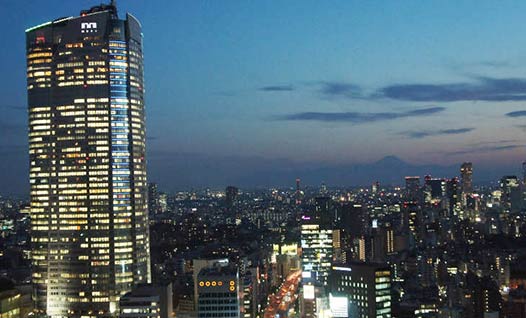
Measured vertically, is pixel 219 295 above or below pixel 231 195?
below

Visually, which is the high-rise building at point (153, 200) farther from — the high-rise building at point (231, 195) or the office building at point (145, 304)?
the office building at point (145, 304)

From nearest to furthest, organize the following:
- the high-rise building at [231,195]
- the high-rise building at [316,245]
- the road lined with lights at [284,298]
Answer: the road lined with lights at [284,298], the high-rise building at [316,245], the high-rise building at [231,195]

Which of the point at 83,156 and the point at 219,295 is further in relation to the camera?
the point at 83,156

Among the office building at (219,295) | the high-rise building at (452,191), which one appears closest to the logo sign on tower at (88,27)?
the office building at (219,295)

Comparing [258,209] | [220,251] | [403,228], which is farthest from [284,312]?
[258,209]

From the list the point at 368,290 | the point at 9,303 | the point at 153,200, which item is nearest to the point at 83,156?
the point at 9,303

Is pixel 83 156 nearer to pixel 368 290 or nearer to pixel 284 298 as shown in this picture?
pixel 368 290
